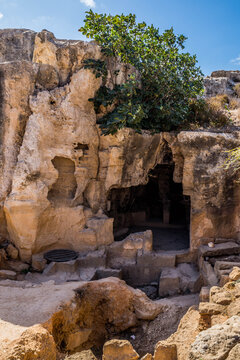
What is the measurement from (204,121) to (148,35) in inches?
124

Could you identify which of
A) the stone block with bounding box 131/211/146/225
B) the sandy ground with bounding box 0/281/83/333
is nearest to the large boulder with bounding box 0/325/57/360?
the sandy ground with bounding box 0/281/83/333

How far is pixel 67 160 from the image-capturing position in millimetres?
8094

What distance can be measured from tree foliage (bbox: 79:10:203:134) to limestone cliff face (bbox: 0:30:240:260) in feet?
1.16

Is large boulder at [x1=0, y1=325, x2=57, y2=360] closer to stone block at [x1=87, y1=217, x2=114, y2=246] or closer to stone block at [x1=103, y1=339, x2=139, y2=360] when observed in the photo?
stone block at [x1=103, y1=339, x2=139, y2=360]

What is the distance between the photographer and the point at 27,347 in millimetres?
3541

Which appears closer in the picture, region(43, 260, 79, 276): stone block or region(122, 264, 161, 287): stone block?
region(43, 260, 79, 276): stone block

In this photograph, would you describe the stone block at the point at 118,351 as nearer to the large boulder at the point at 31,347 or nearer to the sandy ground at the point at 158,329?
the large boulder at the point at 31,347

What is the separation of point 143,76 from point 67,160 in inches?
133

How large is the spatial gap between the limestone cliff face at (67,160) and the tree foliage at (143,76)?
0.35m

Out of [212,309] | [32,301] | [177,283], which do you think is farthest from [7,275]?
[212,309]

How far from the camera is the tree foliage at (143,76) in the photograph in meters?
7.86

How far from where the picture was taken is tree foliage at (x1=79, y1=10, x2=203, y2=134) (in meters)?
7.86

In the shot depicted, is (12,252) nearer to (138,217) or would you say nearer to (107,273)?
(107,273)

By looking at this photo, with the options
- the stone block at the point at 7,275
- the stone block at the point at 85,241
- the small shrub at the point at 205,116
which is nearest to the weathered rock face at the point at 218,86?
the small shrub at the point at 205,116
